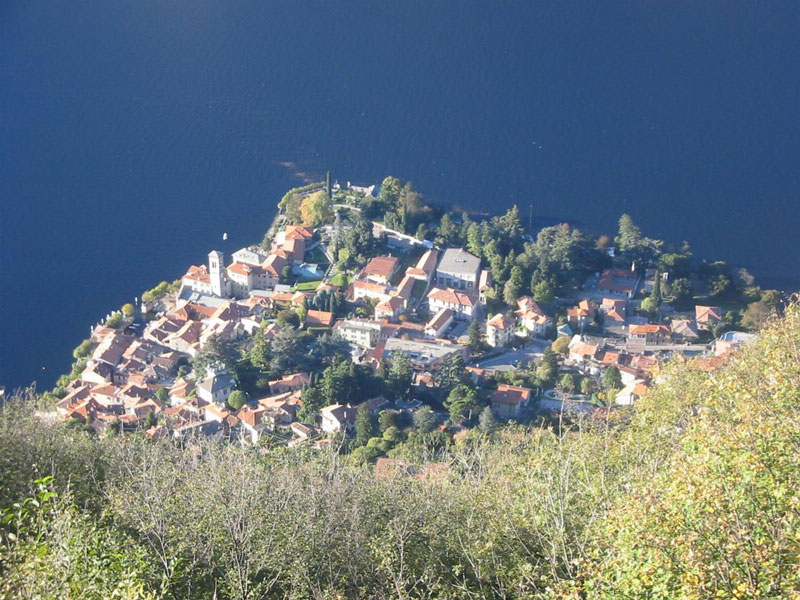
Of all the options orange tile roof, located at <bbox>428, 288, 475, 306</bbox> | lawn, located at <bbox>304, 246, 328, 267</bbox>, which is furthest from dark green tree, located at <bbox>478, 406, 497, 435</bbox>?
lawn, located at <bbox>304, 246, 328, 267</bbox>

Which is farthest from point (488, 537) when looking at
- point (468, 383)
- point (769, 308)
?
point (769, 308)

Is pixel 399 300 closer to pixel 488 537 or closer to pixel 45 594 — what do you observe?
pixel 488 537

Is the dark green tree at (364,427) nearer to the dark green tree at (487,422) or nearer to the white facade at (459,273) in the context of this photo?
the dark green tree at (487,422)

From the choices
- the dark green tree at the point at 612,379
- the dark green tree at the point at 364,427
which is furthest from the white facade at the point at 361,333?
the dark green tree at the point at 612,379

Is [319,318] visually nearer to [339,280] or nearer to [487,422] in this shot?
[339,280]

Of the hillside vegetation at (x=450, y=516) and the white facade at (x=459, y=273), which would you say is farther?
the white facade at (x=459, y=273)

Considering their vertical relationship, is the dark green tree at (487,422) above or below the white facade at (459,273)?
below
